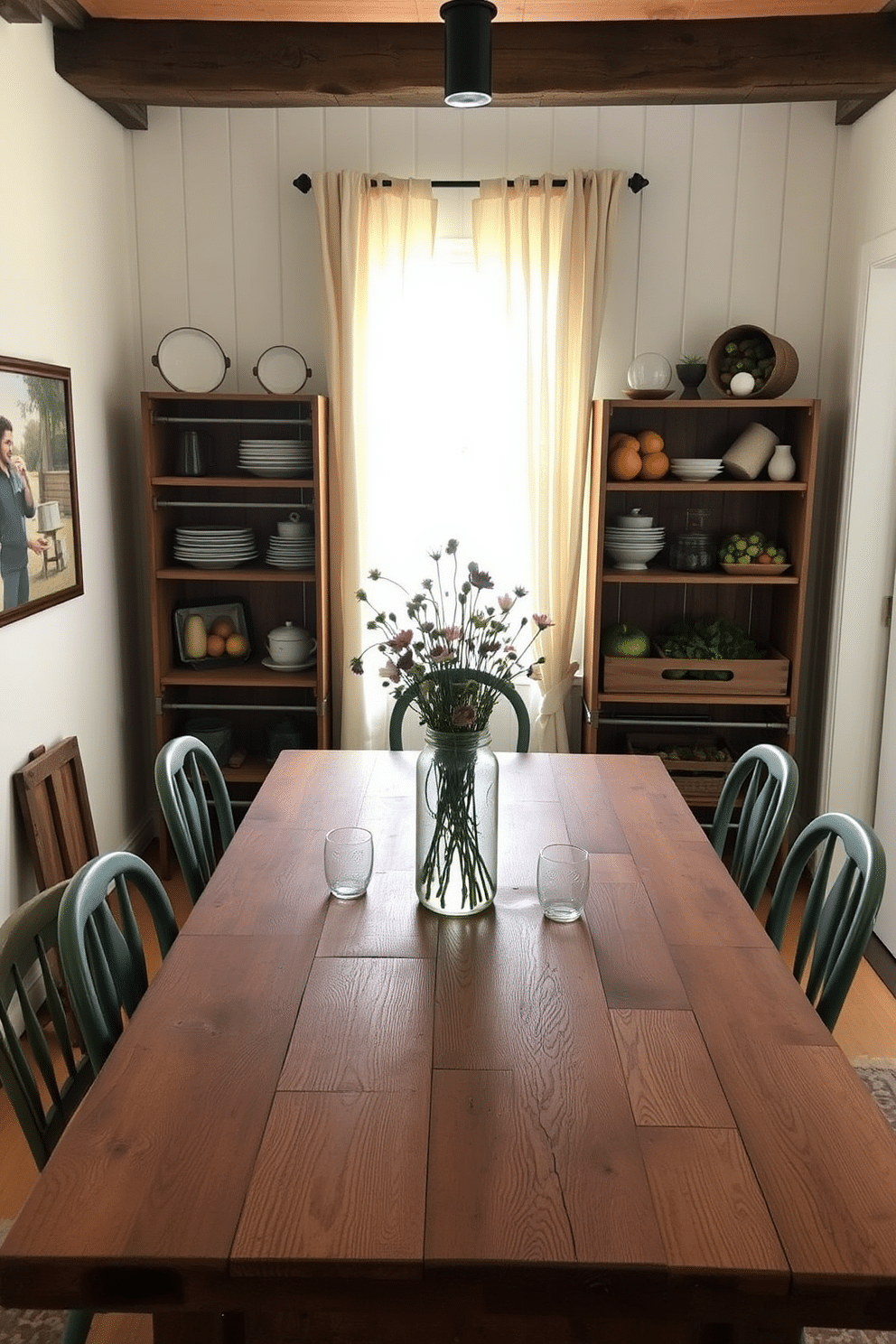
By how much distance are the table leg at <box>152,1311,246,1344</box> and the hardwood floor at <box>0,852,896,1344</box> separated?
2.44 feet

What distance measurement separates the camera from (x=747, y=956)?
5.83ft

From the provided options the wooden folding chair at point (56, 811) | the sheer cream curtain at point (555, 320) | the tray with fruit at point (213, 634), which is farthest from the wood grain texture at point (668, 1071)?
the tray with fruit at point (213, 634)

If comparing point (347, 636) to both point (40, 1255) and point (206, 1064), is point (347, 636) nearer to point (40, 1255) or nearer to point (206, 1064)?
point (206, 1064)

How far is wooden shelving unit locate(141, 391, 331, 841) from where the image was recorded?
3.79 m

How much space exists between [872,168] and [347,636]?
2308 mm

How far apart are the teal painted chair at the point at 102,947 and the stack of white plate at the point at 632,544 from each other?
2.35m

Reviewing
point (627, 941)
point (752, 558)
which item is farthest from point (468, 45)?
point (752, 558)

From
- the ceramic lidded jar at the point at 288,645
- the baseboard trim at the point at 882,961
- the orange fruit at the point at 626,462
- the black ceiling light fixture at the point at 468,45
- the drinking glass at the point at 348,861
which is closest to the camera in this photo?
the black ceiling light fixture at the point at 468,45

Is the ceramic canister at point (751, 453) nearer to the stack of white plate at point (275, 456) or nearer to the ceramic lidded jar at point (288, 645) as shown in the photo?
the stack of white plate at point (275, 456)

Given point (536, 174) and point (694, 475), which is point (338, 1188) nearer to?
point (694, 475)

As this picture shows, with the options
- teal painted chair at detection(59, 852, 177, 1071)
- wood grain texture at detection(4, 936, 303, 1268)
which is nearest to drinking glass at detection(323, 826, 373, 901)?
wood grain texture at detection(4, 936, 303, 1268)

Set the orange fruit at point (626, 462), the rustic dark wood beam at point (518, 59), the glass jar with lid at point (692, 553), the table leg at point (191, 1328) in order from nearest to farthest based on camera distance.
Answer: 1. the table leg at point (191, 1328)
2. the rustic dark wood beam at point (518, 59)
3. the orange fruit at point (626, 462)
4. the glass jar with lid at point (692, 553)

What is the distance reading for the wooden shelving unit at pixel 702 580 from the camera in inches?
147

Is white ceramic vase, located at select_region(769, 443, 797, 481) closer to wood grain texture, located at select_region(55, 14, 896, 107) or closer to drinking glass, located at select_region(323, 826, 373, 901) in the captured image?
wood grain texture, located at select_region(55, 14, 896, 107)
